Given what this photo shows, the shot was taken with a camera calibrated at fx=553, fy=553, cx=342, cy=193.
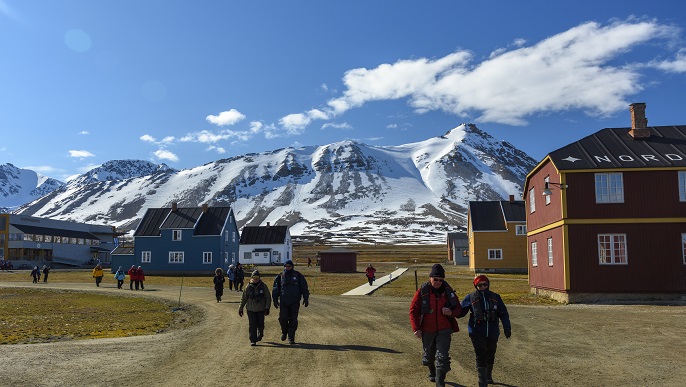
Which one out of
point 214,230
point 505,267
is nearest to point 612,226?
point 505,267

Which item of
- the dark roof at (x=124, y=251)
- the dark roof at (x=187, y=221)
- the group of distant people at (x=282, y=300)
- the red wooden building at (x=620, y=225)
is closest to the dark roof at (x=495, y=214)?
the dark roof at (x=187, y=221)

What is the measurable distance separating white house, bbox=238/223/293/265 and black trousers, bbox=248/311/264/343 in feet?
258

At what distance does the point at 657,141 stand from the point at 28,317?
28.9m

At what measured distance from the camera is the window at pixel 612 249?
24.6m

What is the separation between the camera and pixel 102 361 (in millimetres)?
11008

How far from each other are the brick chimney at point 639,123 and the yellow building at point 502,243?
1201 inches

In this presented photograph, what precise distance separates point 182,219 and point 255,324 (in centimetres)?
5351

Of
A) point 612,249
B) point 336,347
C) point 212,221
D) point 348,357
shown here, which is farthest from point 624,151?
point 212,221

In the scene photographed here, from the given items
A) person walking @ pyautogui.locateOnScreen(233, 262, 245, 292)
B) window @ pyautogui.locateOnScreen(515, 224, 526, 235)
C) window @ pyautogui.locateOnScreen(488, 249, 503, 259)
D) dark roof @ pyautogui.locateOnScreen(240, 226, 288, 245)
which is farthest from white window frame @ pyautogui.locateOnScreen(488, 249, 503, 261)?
dark roof @ pyautogui.locateOnScreen(240, 226, 288, 245)

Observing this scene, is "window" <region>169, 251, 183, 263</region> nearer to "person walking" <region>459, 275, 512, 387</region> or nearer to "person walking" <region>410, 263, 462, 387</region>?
"person walking" <region>410, 263, 462, 387</region>

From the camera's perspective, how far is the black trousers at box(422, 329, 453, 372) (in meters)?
8.41

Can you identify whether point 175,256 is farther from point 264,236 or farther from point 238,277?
point 264,236

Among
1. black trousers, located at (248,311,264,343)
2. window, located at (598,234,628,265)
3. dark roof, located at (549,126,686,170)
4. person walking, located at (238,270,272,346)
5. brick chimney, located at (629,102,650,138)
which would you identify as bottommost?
black trousers, located at (248,311,264,343)

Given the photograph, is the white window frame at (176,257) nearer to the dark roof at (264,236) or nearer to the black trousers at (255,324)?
the dark roof at (264,236)
